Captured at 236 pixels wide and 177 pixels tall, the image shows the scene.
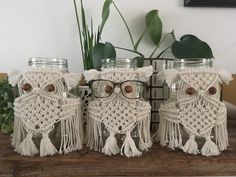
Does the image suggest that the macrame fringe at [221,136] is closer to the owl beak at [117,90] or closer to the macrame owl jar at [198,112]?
the macrame owl jar at [198,112]

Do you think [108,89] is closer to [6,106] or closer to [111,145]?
[111,145]

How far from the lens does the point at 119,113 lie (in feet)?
1.79

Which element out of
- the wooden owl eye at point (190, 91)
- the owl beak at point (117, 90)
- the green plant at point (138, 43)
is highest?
the green plant at point (138, 43)

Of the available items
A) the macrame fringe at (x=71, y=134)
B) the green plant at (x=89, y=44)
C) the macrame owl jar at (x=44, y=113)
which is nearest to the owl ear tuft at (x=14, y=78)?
the macrame owl jar at (x=44, y=113)

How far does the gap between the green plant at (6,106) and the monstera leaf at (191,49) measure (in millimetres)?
407

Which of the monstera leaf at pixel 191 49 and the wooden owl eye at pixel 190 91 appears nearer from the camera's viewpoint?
the wooden owl eye at pixel 190 91

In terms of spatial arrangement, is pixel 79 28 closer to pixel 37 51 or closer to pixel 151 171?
pixel 37 51

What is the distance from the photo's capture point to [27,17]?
861 millimetres

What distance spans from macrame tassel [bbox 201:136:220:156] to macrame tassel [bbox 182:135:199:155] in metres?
0.01

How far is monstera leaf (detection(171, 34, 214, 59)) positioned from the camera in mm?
749

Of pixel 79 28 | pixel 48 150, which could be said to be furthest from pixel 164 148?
pixel 79 28

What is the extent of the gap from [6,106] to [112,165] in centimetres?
31

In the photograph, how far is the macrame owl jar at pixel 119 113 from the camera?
0.54 metres

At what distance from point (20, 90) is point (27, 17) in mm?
379
